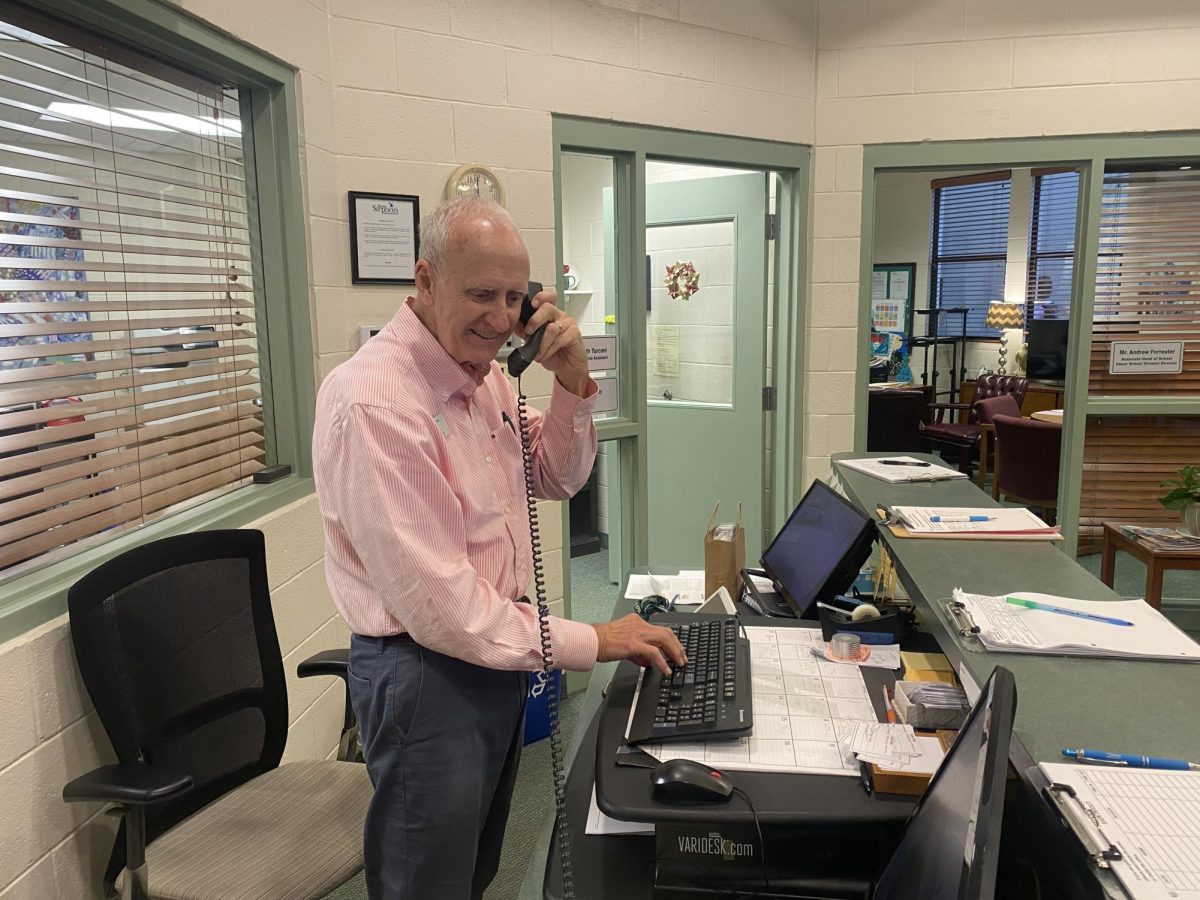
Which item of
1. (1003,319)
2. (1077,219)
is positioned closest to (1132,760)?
(1077,219)

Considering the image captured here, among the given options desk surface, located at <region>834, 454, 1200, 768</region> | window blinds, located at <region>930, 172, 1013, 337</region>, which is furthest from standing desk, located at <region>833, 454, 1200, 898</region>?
window blinds, located at <region>930, 172, 1013, 337</region>

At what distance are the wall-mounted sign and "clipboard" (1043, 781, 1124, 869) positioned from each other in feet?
11.6

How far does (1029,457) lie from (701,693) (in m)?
4.19

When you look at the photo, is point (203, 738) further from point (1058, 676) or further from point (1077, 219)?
point (1077, 219)

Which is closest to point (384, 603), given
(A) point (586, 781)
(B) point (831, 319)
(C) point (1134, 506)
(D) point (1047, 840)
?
(A) point (586, 781)

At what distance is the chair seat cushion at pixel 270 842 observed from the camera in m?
1.46

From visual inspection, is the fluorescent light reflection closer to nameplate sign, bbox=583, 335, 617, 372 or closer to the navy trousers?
the navy trousers

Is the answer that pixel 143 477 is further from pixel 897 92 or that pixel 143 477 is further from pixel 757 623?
pixel 897 92

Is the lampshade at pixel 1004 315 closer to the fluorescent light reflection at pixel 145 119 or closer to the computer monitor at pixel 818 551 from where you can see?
the computer monitor at pixel 818 551

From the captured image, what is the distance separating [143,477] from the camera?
191 cm

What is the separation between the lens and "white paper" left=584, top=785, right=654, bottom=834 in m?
1.20

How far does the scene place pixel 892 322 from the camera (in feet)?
27.2

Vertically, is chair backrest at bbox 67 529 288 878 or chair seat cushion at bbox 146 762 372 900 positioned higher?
chair backrest at bbox 67 529 288 878

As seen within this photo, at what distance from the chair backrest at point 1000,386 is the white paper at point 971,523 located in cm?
523
